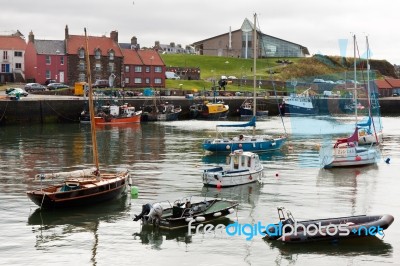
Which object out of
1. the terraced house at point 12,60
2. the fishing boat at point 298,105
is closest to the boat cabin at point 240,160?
the fishing boat at point 298,105

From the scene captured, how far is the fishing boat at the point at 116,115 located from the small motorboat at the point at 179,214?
58.2m

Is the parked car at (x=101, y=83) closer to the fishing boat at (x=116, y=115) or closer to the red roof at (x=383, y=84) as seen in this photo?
the fishing boat at (x=116, y=115)

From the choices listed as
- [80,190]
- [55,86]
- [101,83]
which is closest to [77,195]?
[80,190]

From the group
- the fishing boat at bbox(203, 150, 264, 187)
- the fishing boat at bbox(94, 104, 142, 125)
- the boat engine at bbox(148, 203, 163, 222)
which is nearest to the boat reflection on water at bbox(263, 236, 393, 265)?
the boat engine at bbox(148, 203, 163, 222)

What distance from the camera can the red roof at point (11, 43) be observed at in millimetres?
120381

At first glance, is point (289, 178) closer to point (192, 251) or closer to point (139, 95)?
point (192, 251)

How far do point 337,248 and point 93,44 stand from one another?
3797 inches

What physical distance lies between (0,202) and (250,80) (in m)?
115

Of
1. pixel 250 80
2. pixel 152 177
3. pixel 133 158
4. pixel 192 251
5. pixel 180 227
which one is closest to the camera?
pixel 192 251

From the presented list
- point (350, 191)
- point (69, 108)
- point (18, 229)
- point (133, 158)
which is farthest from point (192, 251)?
point (69, 108)

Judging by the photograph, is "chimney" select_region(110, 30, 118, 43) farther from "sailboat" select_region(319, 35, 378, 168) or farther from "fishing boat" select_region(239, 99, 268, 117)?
"sailboat" select_region(319, 35, 378, 168)

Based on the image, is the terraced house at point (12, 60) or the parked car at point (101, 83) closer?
the parked car at point (101, 83)

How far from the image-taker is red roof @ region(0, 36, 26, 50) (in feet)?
395

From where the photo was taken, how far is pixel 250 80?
149875 millimetres
